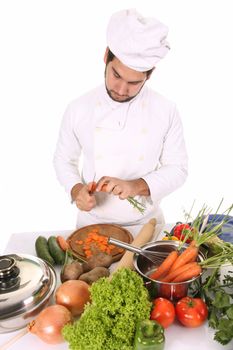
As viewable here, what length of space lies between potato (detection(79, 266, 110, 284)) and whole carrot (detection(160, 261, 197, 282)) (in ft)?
0.88

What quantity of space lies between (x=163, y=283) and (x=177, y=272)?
0.45 ft

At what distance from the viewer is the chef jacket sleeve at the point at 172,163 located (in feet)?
8.96

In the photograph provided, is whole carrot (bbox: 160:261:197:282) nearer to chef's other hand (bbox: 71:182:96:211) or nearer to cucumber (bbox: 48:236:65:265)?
cucumber (bbox: 48:236:65:265)

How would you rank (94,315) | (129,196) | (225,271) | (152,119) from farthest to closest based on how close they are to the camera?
(152,119)
(129,196)
(225,271)
(94,315)

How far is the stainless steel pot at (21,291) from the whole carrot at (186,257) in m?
0.54

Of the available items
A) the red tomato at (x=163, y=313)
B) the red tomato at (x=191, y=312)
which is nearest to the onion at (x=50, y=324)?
the red tomato at (x=163, y=313)

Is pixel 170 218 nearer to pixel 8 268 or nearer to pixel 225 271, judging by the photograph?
pixel 225 271

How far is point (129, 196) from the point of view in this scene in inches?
101

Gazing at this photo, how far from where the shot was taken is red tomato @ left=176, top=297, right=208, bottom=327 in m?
1.82

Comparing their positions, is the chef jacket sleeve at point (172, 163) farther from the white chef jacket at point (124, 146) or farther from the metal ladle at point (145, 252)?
the metal ladle at point (145, 252)

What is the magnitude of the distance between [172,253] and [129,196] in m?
0.63

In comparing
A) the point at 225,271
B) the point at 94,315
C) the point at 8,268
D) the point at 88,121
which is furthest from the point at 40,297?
the point at 88,121

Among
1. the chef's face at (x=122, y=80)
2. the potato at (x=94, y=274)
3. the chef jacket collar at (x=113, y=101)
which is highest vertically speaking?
the chef's face at (x=122, y=80)

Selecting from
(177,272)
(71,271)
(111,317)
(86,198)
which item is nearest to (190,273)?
(177,272)
